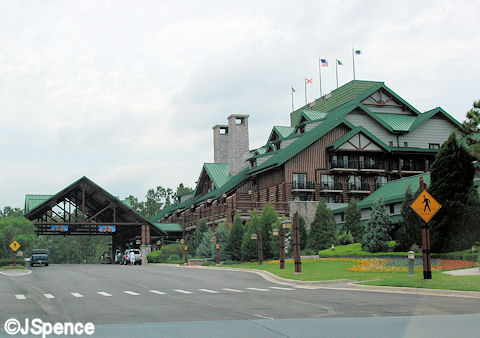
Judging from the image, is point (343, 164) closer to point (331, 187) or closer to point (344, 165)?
point (344, 165)

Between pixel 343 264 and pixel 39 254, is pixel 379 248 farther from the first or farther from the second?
pixel 39 254

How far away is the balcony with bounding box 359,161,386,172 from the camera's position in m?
60.1

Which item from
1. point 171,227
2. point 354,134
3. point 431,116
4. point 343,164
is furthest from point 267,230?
point 171,227

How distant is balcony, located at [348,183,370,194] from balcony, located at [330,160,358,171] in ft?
5.70

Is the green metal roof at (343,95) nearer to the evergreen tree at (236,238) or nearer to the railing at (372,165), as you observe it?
the railing at (372,165)

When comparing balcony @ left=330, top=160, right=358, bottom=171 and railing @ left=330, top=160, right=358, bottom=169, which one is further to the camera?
railing @ left=330, top=160, right=358, bottom=169

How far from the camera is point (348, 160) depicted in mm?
60156

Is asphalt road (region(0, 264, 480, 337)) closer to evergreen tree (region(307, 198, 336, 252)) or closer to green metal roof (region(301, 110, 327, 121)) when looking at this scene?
evergreen tree (region(307, 198, 336, 252))

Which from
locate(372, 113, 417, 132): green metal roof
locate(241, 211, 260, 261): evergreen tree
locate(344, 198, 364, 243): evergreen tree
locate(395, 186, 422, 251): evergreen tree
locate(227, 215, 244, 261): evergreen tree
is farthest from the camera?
locate(372, 113, 417, 132): green metal roof

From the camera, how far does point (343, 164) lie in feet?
196

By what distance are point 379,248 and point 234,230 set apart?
17057 mm

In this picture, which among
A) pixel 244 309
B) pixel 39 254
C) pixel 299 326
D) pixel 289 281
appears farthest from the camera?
pixel 39 254

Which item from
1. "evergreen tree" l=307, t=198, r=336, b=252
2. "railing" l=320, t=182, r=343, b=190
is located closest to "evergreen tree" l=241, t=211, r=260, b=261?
"evergreen tree" l=307, t=198, r=336, b=252

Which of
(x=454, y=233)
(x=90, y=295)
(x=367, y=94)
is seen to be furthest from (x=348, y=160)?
(x=90, y=295)
